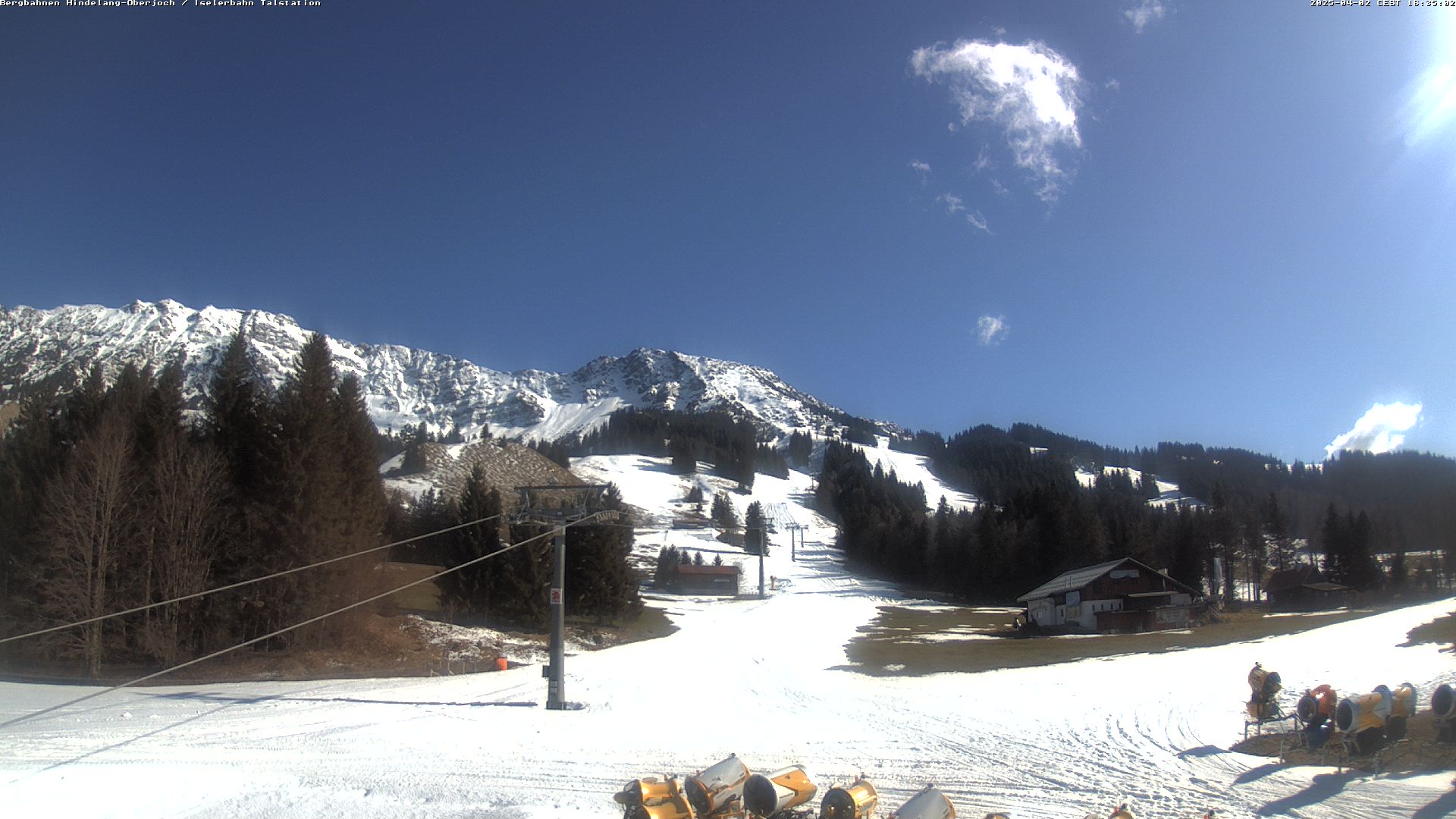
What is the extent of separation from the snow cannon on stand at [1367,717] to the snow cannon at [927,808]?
7858 millimetres

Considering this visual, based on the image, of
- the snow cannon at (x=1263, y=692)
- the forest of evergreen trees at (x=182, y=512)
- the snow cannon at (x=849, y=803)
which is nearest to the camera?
the snow cannon at (x=849, y=803)

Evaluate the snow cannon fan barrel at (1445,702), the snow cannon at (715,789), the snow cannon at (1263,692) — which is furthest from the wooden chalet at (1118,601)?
the snow cannon at (715,789)

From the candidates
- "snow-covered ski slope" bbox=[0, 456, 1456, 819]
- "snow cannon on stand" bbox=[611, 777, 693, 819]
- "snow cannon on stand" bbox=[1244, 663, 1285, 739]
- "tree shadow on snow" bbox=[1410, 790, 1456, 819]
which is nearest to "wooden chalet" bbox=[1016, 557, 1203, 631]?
"snow-covered ski slope" bbox=[0, 456, 1456, 819]

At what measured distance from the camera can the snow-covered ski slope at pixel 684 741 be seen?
463 inches

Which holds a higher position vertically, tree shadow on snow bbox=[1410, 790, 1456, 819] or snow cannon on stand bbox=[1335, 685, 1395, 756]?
snow cannon on stand bbox=[1335, 685, 1395, 756]

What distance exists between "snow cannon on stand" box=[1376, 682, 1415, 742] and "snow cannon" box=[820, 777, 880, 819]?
9.46 m

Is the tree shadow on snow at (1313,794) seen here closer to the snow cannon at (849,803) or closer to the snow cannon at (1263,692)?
the snow cannon at (1263,692)

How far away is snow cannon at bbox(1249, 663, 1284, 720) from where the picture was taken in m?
15.9

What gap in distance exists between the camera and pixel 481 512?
44.7 meters

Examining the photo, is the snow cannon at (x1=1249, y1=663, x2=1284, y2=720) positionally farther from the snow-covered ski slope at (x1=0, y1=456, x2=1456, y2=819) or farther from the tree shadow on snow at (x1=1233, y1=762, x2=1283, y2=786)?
the tree shadow on snow at (x1=1233, y1=762, x2=1283, y2=786)

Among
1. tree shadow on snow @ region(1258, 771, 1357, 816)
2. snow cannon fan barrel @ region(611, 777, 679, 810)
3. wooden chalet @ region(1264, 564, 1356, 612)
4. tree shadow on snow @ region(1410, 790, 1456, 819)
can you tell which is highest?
snow cannon fan barrel @ region(611, 777, 679, 810)

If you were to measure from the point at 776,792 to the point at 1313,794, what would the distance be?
8.77m

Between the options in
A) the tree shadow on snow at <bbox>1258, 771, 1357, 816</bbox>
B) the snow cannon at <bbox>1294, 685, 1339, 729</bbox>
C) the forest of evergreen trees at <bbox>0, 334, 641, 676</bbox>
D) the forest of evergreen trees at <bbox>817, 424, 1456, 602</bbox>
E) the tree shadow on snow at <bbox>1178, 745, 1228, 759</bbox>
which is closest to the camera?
the tree shadow on snow at <bbox>1258, 771, 1357, 816</bbox>

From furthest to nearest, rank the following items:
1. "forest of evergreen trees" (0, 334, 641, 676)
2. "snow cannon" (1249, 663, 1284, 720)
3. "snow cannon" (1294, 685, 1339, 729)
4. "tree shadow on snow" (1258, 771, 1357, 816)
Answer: "forest of evergreen trees" (0, 334, 641, 676)
"snow cannon" (1249, 663, 1284, 720)
"snow cannon" (1294, 685, 1339, 729)
"tree shadow on snow" (1258, 771, 1357, 816)
